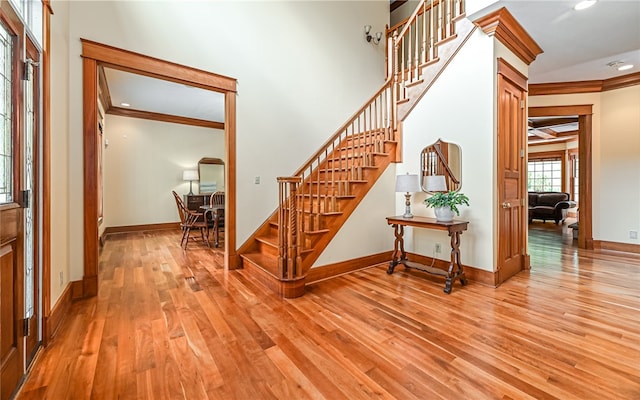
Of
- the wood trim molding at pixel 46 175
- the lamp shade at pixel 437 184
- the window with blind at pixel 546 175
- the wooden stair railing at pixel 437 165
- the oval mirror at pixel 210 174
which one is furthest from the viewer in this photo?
the window with blind at pixel 546 175

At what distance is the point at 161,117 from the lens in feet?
22.2

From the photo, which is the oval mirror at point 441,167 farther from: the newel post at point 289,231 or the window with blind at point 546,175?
the window with blind at point 546,175

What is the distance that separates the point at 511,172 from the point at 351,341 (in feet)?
9.12

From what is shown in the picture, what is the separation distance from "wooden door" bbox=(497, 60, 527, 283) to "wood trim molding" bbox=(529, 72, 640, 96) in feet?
5.71

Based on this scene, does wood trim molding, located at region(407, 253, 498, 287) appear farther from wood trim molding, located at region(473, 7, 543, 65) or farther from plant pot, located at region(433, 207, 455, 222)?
wood trim molding, located at region(473, 7, 543, 65)

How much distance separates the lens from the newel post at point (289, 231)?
9.33 feet

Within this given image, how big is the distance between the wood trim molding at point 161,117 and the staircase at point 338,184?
14.4ft

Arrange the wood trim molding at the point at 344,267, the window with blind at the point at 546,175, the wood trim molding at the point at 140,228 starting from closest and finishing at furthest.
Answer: the wood trim molding at the point at 344,267
the wood trim molding at the point at 140,228
the window with blind at the point at 546,175

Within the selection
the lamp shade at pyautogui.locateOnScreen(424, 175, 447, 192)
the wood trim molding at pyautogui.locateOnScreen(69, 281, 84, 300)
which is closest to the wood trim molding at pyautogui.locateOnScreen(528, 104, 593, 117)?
the lamp shade at pyautogui.locateOnScreen(424, 175, 447, 192)

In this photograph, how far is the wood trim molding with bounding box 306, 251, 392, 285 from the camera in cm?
328

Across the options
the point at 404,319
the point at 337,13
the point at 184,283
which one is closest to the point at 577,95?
the point at 337,13

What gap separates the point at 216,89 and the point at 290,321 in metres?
2.97

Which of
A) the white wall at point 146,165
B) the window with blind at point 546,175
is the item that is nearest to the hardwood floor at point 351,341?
the white wall at point 146,165

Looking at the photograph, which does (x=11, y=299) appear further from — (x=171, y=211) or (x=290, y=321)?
(x=171, y=211)
